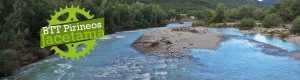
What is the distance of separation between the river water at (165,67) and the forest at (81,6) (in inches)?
77.5

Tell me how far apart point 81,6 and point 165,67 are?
44666 mm

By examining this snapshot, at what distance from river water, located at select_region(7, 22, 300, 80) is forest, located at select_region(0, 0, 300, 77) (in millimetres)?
1969

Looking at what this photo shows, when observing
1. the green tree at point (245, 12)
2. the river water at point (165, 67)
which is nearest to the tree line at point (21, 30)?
the river water at point (165, 67)

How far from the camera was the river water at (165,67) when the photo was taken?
110ft

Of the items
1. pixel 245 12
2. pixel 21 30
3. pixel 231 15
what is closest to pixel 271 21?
pixel 231 15

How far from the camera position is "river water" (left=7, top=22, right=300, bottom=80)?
33.6 metres

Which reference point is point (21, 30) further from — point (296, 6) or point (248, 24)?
point (296, 6)

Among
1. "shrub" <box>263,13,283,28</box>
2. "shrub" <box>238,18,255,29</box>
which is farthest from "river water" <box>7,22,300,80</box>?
"shrub" <box>238,18,255,29</box>

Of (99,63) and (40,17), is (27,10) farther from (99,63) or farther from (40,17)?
(99,63)

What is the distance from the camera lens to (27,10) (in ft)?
145

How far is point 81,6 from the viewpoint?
78.6 metres

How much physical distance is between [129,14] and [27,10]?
184 ft

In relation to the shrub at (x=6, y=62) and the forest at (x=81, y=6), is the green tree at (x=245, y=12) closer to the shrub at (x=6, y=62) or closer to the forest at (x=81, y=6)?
the forest at (x=81, y=6)

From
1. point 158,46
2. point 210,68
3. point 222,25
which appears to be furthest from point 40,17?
point 222,25
